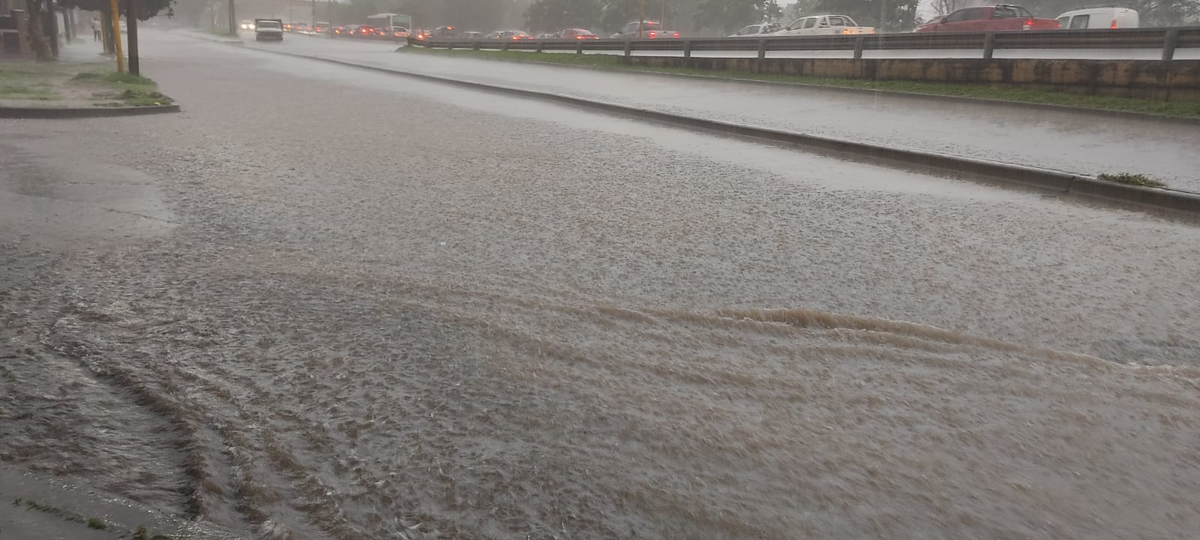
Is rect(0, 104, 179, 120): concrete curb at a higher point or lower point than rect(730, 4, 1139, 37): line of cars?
lower

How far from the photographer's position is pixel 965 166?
8.88m

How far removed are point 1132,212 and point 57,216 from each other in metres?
7.84

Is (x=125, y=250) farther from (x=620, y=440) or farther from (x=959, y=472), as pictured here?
(x=959, y=472)

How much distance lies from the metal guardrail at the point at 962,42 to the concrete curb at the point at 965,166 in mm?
8006

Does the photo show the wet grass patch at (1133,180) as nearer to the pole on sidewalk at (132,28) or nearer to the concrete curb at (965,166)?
the concrete curb at (965,166)

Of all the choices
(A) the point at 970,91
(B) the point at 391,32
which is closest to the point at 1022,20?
(A) the point at 970,91

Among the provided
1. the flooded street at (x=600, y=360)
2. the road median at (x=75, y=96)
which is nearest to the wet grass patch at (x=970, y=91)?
the flooded street at (x=600, y=360)

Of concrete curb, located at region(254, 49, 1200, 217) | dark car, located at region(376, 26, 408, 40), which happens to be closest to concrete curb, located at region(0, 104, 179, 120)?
concrete curb, located at region(254, 49, 1200, 217)

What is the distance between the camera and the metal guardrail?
50.1 ft

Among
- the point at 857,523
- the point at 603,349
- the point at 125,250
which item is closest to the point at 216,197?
the point at 125,250

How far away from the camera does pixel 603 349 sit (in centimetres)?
361

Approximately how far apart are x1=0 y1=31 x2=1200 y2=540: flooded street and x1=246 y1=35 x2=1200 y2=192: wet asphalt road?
8.22 ft

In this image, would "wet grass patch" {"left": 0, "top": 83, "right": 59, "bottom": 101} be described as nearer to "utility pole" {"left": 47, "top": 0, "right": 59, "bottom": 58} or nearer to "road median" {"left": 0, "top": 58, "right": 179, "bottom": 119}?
"road median" {"left": 0, "top": 58, "right": 179, "bottom": 119}

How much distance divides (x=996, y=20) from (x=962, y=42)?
10601 mm
